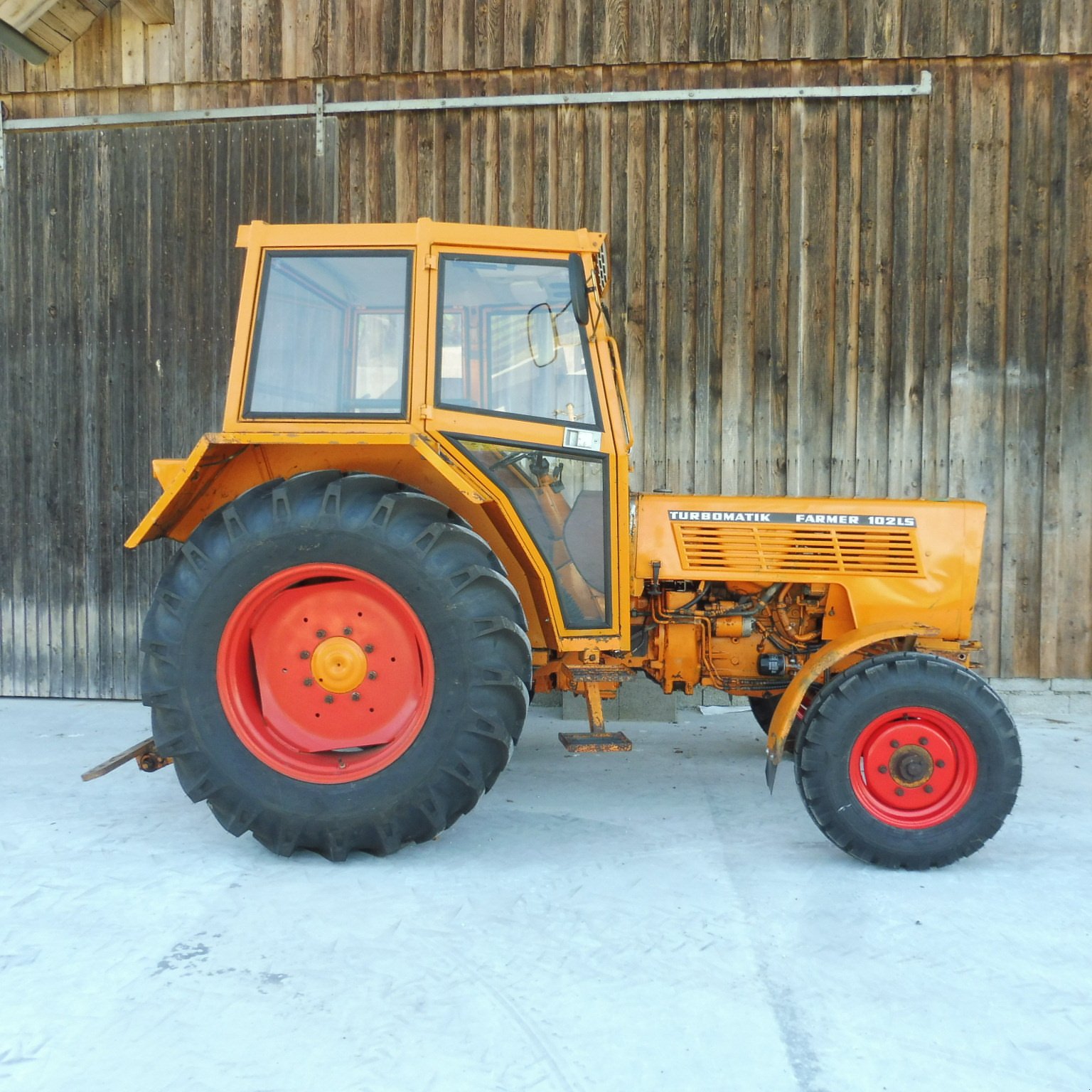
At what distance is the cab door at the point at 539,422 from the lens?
11.9ft

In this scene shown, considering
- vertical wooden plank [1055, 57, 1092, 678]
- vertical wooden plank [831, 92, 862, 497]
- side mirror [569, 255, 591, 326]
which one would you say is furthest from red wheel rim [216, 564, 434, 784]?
vertical wooden plank [1055, 57, 1092, 678]

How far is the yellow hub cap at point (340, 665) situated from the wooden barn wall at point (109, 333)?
3258mm

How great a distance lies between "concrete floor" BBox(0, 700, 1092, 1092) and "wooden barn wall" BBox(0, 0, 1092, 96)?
15.2ft

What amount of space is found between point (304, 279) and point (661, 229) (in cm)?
314

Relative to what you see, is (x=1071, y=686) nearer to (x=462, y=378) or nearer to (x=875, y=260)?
(x=875, y=260)

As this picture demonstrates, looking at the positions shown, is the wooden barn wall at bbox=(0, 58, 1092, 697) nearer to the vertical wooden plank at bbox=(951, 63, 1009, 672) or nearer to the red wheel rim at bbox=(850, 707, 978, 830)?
the vertical wooden plank at bbox=(951, 63, 1009, 672)

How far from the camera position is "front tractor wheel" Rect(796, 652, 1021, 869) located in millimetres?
3369

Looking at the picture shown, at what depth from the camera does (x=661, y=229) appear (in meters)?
6.14

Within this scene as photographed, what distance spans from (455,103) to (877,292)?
295 centimetres

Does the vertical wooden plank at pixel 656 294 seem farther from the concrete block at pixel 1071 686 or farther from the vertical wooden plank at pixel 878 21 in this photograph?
the concrete block at pixel 1071 686

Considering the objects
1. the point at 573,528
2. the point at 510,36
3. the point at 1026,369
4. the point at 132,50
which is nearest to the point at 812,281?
the point at 1026,369

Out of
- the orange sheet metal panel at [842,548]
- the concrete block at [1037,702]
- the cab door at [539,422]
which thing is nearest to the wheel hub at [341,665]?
the cab door at [539,422]

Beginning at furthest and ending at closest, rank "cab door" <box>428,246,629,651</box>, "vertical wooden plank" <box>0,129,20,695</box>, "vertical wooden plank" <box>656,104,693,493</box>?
"vertical wooden plank" <box>0,129,20,695</box> < "vertical wooden plank" <box>656,104,693,493</box> < "cab door" <box>428,246,629,651</box>

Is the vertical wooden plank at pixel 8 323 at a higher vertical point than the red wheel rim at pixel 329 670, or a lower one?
higher
